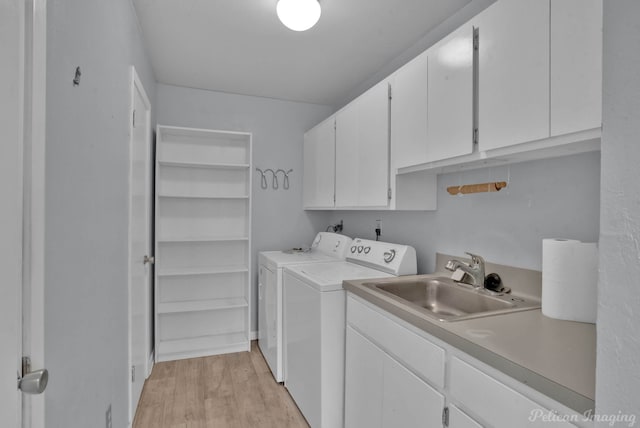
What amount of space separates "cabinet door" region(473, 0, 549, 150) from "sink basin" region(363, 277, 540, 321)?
72cm

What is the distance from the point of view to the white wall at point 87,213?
89 cm

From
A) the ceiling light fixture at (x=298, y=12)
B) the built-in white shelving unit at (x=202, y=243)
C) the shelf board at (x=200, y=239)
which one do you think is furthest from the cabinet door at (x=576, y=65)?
the shelf board at (x=200, y=239)

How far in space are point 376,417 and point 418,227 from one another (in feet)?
4.04

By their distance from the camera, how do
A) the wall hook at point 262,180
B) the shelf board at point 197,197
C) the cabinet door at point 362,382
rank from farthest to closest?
1. the wall hook at point 262,180
2. the shelf board at point 197,197
3. the cabinet door at point 362,382

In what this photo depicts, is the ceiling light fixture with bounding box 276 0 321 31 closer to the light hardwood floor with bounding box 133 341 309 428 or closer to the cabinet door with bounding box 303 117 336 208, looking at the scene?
the cabinet door with bounding box 303 117 336 208

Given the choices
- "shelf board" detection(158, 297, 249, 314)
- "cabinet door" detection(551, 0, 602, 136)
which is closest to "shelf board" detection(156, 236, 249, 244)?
"shelf board" detection(158, 297, 249, 314)

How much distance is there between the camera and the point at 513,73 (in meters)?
1.25

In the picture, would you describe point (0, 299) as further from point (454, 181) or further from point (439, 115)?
point (454, 181)

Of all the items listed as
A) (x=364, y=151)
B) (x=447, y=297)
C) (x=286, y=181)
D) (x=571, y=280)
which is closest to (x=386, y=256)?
(x=447, y=297)

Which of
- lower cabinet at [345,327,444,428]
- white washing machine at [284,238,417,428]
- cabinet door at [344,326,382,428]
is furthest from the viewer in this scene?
white washing machine at [284,238,417,428]

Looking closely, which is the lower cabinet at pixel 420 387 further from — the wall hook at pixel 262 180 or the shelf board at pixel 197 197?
the wall hook at pixel 262 180

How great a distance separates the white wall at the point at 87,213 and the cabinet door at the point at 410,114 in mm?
1493

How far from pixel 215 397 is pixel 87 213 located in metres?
1.78

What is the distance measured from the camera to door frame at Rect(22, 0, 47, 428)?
2.43 feet
